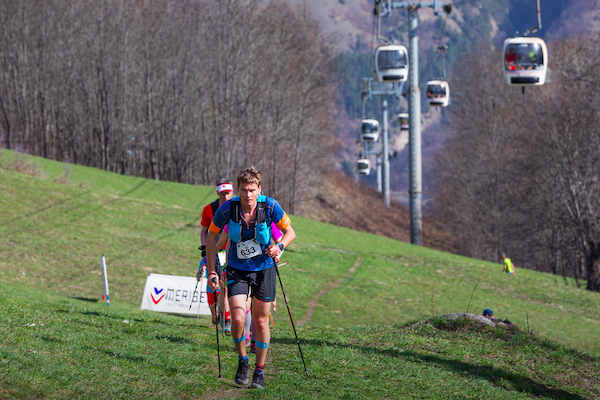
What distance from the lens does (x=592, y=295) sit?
25641 mm

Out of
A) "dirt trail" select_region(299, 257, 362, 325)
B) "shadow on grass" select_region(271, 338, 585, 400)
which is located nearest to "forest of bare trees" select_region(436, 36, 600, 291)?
"dirt trail" select_region(299, 257, 362, 325)

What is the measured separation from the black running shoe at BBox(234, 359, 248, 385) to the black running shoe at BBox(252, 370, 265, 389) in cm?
12

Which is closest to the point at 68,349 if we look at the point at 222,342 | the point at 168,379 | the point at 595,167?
the point at 168,379

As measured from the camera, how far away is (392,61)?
3309cm

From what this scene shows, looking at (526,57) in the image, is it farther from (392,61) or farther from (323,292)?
(323,292)

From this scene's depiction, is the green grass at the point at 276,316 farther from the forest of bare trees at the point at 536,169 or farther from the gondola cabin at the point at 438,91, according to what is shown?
the gondola cabin at the point at 438,91

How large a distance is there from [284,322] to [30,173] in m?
21.7

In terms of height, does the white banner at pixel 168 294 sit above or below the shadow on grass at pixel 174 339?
below

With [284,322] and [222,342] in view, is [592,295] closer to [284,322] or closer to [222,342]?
[284,322]

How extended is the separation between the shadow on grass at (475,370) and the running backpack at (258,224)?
3.41m

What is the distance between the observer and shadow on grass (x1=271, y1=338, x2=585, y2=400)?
336 inches

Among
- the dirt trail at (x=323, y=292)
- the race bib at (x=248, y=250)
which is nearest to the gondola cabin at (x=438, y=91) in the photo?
the dirt trail at (x=323, y=292)

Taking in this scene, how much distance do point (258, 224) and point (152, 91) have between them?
157 feet

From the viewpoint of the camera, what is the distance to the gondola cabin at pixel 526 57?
80.8ft
